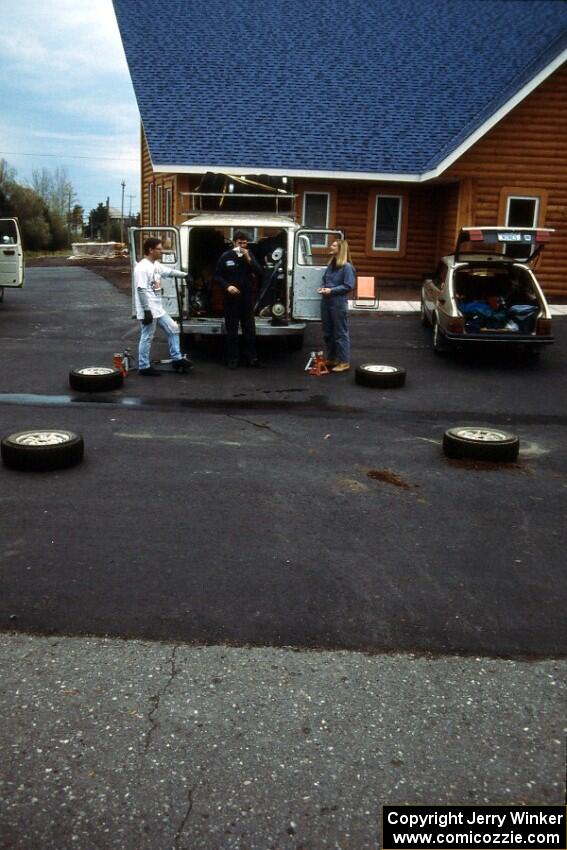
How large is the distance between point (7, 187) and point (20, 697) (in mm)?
56964

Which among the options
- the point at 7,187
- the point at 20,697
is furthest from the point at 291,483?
the point at 7,187

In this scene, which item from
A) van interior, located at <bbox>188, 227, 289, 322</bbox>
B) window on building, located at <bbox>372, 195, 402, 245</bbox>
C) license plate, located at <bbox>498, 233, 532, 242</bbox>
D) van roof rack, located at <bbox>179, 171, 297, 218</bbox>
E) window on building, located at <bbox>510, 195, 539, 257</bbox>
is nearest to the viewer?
license plate, located at <bbox>498, 233, 532, 242</bbox>

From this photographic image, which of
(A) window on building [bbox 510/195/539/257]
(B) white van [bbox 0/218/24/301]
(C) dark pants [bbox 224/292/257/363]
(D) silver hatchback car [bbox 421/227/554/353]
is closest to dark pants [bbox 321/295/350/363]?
(C) dark pants [bbox 224/292/257/363]

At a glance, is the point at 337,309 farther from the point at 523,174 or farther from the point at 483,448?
the point at 523,174

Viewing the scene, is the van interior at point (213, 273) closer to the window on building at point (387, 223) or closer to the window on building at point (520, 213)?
the window on building at point (520, 213)

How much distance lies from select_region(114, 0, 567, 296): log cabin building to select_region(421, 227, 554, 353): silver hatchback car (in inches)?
283

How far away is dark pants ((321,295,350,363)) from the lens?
11.7 metres

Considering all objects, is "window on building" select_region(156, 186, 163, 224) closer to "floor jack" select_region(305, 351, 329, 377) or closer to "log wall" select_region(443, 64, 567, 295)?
"log wall" select_region(443, 64, 567, 295)

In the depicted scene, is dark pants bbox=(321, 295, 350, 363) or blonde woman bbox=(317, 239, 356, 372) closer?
blonde woman bbox=(317, 239, 356, 372)

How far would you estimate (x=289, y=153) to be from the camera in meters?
21.7

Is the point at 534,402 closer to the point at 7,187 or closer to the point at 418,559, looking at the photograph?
the point at 418,559

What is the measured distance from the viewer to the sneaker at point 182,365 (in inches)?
464

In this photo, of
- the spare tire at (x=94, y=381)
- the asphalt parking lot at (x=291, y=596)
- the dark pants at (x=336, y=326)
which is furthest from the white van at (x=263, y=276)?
the asphalt parking lot at (x=291, y=596)

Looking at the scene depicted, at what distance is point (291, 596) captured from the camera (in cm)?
472
